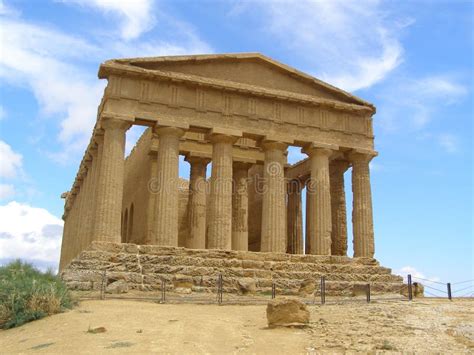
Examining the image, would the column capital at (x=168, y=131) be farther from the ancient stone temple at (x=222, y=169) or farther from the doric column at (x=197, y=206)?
the doric column at (x=197, y=206)

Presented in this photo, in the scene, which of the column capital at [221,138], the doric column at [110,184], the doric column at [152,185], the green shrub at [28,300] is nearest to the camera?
the green shrub at [28,300]

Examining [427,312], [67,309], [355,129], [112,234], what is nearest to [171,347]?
[67,309]

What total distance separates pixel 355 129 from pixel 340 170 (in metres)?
2.93

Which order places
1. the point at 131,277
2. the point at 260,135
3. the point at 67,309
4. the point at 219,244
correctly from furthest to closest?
the point at 260,135, the point at 219,244, the point at 131,277, the point at 67,309

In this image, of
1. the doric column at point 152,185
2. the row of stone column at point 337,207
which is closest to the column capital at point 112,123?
the doric column at point 152,185

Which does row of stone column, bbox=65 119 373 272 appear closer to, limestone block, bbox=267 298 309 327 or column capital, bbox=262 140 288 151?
column capital, bbox=262 140 288 151

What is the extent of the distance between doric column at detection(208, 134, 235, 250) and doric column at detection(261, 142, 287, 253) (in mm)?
1682

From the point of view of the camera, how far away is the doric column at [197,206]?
1072 inches

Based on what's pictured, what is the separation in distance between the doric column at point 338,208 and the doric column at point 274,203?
476cm

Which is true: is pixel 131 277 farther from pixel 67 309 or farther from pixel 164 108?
pixel 164 108

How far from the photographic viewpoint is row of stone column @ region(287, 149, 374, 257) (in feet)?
82.2

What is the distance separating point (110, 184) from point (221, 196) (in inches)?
180

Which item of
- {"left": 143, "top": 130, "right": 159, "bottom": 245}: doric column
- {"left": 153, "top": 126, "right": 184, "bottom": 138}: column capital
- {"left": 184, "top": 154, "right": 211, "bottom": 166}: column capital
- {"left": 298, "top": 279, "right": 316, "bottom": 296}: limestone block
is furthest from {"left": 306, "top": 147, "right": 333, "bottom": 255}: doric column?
{"left": 143, "top": 130, "right": 159, "bottom": 245}: doric column

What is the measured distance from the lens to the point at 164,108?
77.7 feet
